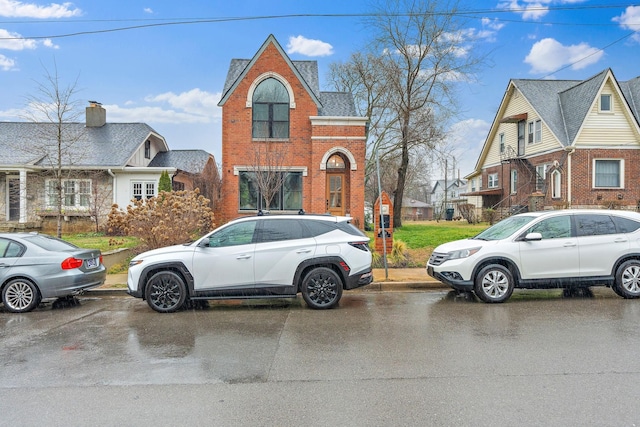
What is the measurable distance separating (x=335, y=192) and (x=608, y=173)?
16377 mm

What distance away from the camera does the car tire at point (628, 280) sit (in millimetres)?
8875

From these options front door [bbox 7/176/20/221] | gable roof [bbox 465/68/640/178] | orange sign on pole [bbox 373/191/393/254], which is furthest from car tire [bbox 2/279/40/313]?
gable roof [bbox 465/68/640/178]

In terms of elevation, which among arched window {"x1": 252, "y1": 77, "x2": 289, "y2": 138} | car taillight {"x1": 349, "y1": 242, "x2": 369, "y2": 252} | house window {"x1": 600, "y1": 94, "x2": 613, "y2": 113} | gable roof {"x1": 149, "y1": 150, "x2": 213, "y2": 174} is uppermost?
house window {"x1": 600, "y1": 94, "x2": 613, "y2": 113}

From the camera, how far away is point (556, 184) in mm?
25906

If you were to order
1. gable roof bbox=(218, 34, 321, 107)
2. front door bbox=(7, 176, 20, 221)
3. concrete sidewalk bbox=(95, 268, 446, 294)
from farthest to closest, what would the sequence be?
front door bbox=(7, 176, 20, 221)
gable roof bbox=(218, 34, 321, 107)
concrete sidewalk bbox=(95, 268, 446, 294)

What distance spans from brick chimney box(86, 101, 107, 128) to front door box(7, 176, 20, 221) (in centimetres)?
513

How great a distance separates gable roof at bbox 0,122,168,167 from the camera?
22.2m

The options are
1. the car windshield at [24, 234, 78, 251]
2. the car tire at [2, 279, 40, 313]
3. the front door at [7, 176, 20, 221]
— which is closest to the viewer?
the car tire at [2, 279, 40, 313]

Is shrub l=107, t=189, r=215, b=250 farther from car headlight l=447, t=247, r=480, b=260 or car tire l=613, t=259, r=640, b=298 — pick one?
car tire l=613, t=259, r=640, b=298

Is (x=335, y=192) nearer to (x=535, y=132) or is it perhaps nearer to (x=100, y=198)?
(x=100, y=198)

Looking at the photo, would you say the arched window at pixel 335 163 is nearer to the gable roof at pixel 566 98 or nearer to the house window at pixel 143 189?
the house window at pixel 143 189

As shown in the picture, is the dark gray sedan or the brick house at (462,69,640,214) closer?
the dark gray sedan

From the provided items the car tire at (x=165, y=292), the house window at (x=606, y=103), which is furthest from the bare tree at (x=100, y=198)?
the house window at (x=606, y=103)

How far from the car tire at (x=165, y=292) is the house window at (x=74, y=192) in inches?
639
